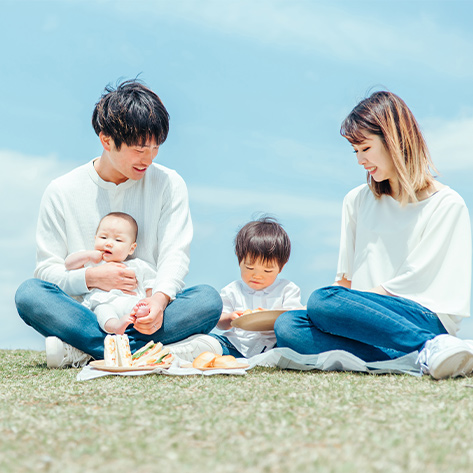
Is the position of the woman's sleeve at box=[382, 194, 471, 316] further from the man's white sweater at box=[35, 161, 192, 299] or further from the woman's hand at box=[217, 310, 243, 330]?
the man's white sweater at box=[35, 161, 192, 299]

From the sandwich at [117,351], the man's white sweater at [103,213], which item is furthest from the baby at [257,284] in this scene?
the sandwich at [117,351]

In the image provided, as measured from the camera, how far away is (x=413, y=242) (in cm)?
340

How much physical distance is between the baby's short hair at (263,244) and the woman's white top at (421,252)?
Result: 1.94 ft

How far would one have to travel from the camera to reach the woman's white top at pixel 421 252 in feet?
10.7

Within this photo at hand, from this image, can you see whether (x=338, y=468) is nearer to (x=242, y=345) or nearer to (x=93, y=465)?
(x=93, y=465)

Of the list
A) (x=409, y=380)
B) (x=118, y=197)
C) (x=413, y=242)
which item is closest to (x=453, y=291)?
(x=413, y=242)

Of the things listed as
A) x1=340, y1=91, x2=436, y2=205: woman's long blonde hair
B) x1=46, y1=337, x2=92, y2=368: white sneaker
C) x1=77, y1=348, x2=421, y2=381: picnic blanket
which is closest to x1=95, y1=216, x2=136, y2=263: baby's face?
x1=46, y1=337, x2=92, y2=368: white sneaker

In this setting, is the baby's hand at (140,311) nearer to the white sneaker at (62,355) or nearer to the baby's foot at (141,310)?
the baby's foot at (141,310)

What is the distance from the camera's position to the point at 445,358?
2764 millimetres

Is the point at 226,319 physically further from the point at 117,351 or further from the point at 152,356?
the point at 117,351

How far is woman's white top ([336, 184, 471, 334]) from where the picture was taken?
3.26 meters

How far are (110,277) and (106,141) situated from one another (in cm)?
82

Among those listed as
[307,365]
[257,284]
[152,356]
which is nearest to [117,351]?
[152,356]

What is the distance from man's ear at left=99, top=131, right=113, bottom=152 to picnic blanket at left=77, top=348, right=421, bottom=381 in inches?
51.7
